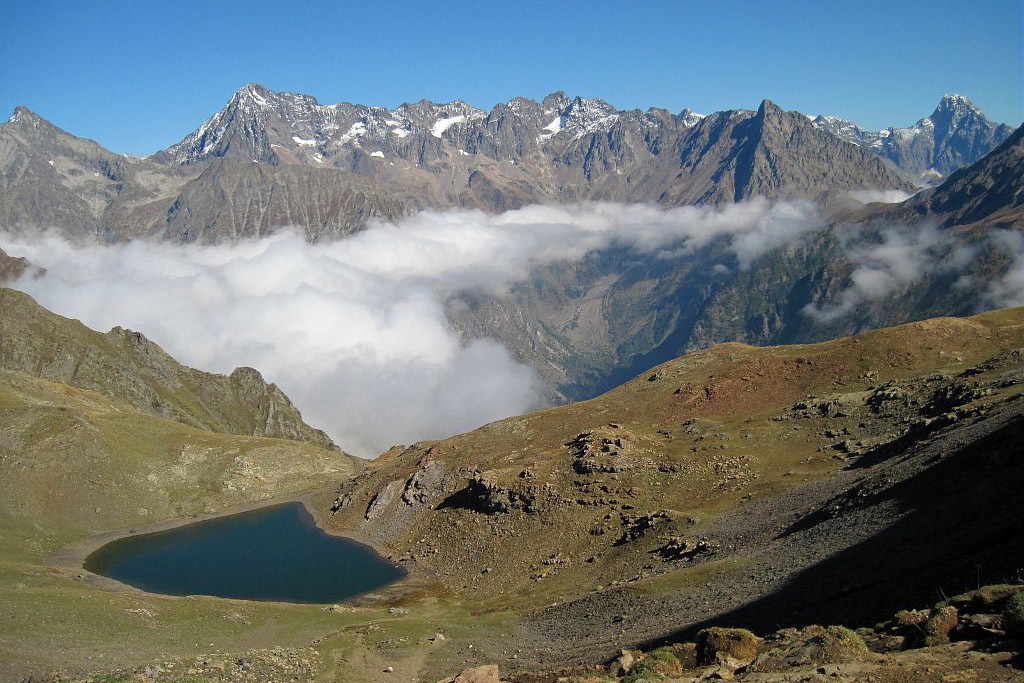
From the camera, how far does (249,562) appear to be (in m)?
100

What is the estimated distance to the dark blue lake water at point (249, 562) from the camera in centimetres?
8624

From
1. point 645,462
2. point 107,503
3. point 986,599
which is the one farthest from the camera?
point 107,503

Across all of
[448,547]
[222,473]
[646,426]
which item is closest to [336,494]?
[222,473]

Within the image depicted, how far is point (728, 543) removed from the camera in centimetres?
5628

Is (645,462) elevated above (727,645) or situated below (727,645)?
above

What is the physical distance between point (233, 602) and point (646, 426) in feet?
184

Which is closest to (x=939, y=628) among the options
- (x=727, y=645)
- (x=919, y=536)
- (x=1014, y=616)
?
(x=1014, y=616)

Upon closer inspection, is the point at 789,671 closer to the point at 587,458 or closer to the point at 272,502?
the point at 587,458

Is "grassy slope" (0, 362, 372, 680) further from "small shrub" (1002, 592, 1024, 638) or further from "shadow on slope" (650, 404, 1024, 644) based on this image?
"small shrub" (1002, 592, 1024, 638)

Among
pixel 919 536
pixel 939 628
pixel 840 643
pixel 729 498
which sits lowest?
pixel 840 643

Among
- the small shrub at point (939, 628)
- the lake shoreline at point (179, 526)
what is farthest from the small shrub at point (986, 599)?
the lake shoreline at point (179, 526)

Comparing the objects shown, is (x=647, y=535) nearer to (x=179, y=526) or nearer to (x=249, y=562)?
(x=249, y=562)

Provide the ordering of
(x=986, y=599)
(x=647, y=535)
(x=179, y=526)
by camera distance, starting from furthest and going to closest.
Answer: (x=179, y=526), (x=647, y=535), (x=986, y=599)

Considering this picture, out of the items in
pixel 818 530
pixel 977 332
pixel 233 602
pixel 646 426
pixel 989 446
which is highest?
pixel 977 332
